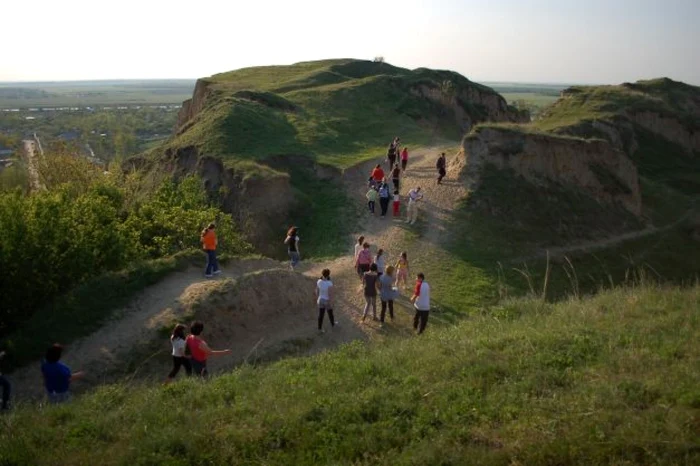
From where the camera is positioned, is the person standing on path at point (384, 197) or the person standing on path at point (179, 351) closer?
the person standing on path at point (179, 351)

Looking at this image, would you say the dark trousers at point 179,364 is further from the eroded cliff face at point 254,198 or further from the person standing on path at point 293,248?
the eroded cliff face at point 254,198

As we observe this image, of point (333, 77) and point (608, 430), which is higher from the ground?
point (333, 77)

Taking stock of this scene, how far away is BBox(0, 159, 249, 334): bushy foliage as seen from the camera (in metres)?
13.9

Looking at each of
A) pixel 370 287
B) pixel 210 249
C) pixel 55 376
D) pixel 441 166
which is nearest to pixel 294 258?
pixel 210 249

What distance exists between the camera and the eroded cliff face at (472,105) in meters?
45.1

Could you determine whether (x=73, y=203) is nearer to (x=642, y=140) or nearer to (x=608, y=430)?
(x=608, y=430)

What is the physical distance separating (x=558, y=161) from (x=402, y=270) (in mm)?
13840

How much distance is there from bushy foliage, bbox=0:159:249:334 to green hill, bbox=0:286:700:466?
6.30 metres

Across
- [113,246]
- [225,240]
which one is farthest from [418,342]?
[225,240]

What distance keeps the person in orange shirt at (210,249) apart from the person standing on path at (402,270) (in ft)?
17.1

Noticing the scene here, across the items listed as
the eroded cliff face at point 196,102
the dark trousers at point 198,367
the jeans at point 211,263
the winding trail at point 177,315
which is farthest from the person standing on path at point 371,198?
the eroded cliff face at point 196,102

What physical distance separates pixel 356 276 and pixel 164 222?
6.81 metres

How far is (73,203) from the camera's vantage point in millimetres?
17375

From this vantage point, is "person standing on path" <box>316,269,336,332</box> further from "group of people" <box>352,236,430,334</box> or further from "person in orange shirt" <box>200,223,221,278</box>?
"person in orange shirt" <box>200,223,221,278</box>
